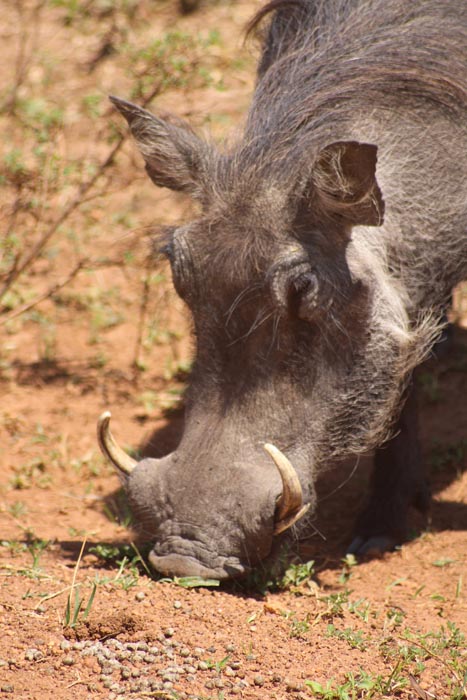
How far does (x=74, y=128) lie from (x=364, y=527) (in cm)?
465

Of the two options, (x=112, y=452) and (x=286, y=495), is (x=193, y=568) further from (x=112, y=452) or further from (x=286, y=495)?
(x=112, y=452)

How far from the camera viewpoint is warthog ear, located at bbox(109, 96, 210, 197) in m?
3.56

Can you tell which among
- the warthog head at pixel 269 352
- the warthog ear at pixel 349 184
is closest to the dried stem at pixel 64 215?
the warthog head at pixel 269 352

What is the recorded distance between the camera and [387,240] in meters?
3.42

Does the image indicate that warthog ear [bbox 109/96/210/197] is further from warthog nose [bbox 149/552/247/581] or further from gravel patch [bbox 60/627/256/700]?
gravel patch [bbox 60/627/256/700]

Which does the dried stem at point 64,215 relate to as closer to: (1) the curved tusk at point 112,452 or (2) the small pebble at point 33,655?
(1) the curved tusk at point 112,452

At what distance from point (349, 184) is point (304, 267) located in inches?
11.8

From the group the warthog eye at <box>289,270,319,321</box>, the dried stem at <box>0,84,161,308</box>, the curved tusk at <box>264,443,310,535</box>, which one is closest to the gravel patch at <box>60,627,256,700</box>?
the curved tusk at <box>264,443,310,535</box>

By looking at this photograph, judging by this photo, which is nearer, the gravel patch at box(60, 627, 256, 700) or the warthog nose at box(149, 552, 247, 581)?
the gravel patch at box(60, 627, 256, 700)

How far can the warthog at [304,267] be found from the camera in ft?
10.1

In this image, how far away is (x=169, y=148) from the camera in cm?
360

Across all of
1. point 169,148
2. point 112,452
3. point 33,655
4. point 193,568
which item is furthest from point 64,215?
point 33,655

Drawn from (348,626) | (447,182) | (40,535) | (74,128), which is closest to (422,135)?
(447,182)

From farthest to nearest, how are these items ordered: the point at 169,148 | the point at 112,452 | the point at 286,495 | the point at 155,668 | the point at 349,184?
the point at 169,148 → the point at 112,452 → the point at 349,184 → the point at 286,495 → the point at 155,668
